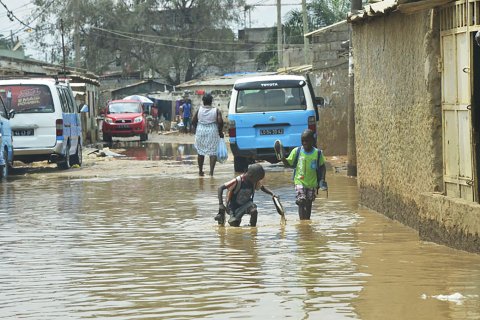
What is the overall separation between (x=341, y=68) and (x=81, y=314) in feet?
65.6

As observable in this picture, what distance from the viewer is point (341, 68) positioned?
→ 88.0ft

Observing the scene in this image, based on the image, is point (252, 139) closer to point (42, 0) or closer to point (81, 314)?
point (81, 314)

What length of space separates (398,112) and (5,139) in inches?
401

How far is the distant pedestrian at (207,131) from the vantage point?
21516 millimetres

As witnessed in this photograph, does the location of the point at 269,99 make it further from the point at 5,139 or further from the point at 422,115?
the point at 422,115

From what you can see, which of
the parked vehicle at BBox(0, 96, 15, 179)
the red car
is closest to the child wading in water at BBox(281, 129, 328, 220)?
the parked vehicle at BBox(0, 96, 15, 179)

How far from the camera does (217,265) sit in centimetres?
958

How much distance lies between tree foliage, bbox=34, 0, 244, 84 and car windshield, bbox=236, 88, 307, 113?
5230cm

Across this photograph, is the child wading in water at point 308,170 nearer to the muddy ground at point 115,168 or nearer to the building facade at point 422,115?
the building facade at point 422,115

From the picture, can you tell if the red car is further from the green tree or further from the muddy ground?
the green tree

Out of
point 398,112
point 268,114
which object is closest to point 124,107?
point 268,114

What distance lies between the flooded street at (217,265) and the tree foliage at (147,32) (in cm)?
5932

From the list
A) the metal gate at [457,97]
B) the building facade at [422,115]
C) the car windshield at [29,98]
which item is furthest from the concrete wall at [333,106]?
the metal gate at [457,97]

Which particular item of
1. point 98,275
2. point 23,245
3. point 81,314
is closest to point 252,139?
point 23,245
